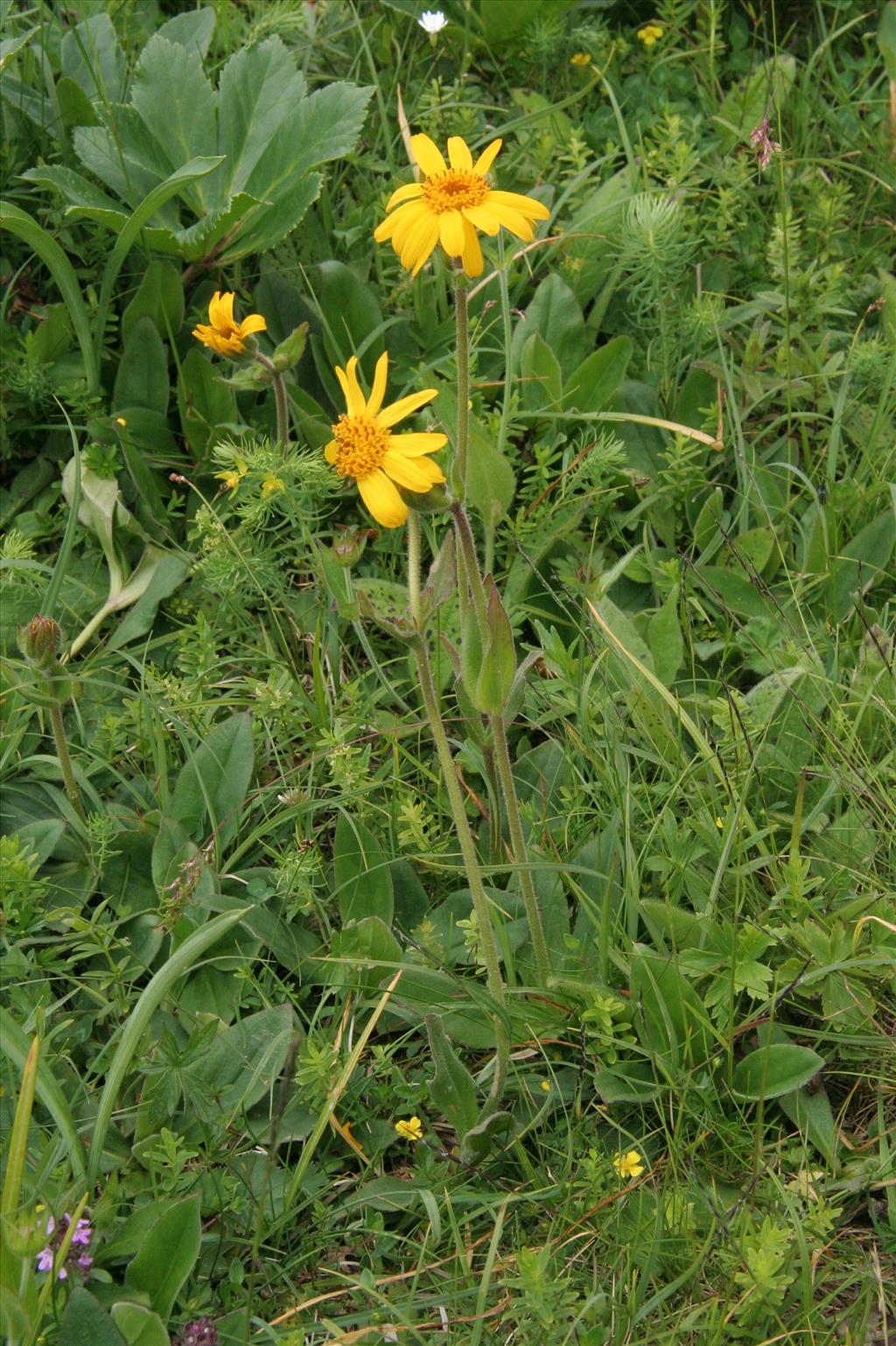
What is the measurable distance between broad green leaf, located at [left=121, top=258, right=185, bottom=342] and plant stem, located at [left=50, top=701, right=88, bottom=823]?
37.9 inches

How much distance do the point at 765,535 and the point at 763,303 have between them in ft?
2.26

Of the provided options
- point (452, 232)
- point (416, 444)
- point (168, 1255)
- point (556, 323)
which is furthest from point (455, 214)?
point (168, 1255)

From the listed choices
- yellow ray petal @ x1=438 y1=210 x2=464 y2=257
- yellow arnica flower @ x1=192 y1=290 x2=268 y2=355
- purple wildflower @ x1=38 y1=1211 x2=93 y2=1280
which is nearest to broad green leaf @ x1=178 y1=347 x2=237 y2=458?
yellow arnica flower @ x1=192 y1=290 x2=268 y2=355

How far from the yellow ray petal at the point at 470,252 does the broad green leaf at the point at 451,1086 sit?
1.01m

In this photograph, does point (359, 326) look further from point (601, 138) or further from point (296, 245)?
point (601, 138)

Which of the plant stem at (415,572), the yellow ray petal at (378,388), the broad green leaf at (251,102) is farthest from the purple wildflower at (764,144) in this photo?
the plant stem at (415,572)

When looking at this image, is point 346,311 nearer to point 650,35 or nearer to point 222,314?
→ point 222,314

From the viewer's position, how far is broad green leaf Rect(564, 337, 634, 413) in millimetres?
2568

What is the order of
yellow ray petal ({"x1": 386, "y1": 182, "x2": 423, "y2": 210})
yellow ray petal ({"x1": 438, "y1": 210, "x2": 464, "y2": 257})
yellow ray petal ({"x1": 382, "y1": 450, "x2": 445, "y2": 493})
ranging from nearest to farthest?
yellow ray petal ({"x1": 382, "y1": 450, "x2": 445, "y2": 493})
yellow ray petal ({"x1": 438, "y1": 210, "x2": 464, "y2": 257})
yellow ray petal ({"x1": 386, "y1": 182, "x2": 423, "y2": 210})

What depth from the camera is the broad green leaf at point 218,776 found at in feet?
7.02

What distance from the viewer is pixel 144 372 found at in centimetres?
262

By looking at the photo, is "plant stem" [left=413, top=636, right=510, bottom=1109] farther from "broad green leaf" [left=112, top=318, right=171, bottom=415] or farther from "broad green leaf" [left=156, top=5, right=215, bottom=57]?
"broad green leaf" [left=156, top=5, right=215, bottom=57]

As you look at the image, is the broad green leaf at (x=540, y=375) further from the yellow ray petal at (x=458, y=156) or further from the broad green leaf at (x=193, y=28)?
the broad green leaf at (x=193, y=28)

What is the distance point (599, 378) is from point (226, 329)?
84cm
